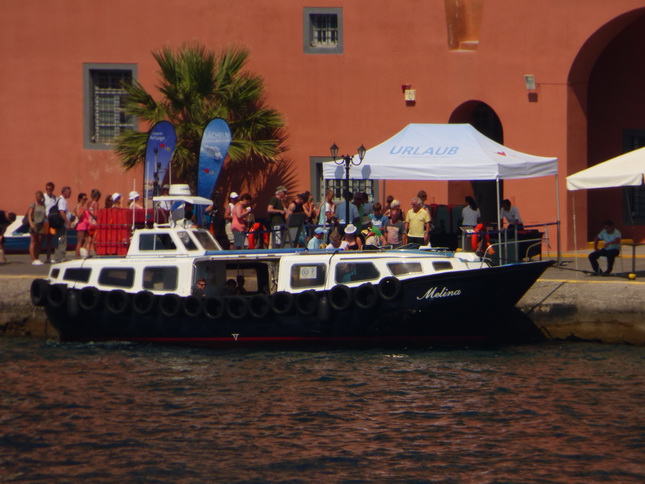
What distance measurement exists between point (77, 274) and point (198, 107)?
7347mm

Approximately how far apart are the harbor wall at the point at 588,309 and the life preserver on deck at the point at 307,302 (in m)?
3.70

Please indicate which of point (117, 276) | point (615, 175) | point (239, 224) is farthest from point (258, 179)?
point (615, 175)

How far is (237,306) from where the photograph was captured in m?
20.7

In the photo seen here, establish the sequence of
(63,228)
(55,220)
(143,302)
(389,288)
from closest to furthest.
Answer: (389,288) → (143,302) → (55,220) → (63,228)

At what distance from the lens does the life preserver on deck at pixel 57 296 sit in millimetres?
21281

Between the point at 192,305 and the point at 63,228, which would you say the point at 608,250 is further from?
the point at 63,228

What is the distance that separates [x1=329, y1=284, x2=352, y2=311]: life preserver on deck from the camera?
791 inches

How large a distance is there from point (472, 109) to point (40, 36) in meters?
9.95

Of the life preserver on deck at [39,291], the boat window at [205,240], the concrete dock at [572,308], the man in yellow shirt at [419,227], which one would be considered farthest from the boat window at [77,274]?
the man in yellow shirt at [419,227]

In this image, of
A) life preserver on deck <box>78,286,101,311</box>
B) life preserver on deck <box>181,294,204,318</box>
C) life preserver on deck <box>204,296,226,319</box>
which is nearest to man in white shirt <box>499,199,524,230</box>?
life preserver on deck <box>204,296,226,319</box>

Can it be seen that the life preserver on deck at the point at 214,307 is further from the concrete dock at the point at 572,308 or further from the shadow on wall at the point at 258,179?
the shadow on wall at the point at 258,179

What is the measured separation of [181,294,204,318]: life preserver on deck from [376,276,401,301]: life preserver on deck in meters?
3.01

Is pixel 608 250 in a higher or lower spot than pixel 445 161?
lower

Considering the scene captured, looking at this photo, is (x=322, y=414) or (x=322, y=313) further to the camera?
(x=322, y=313)
